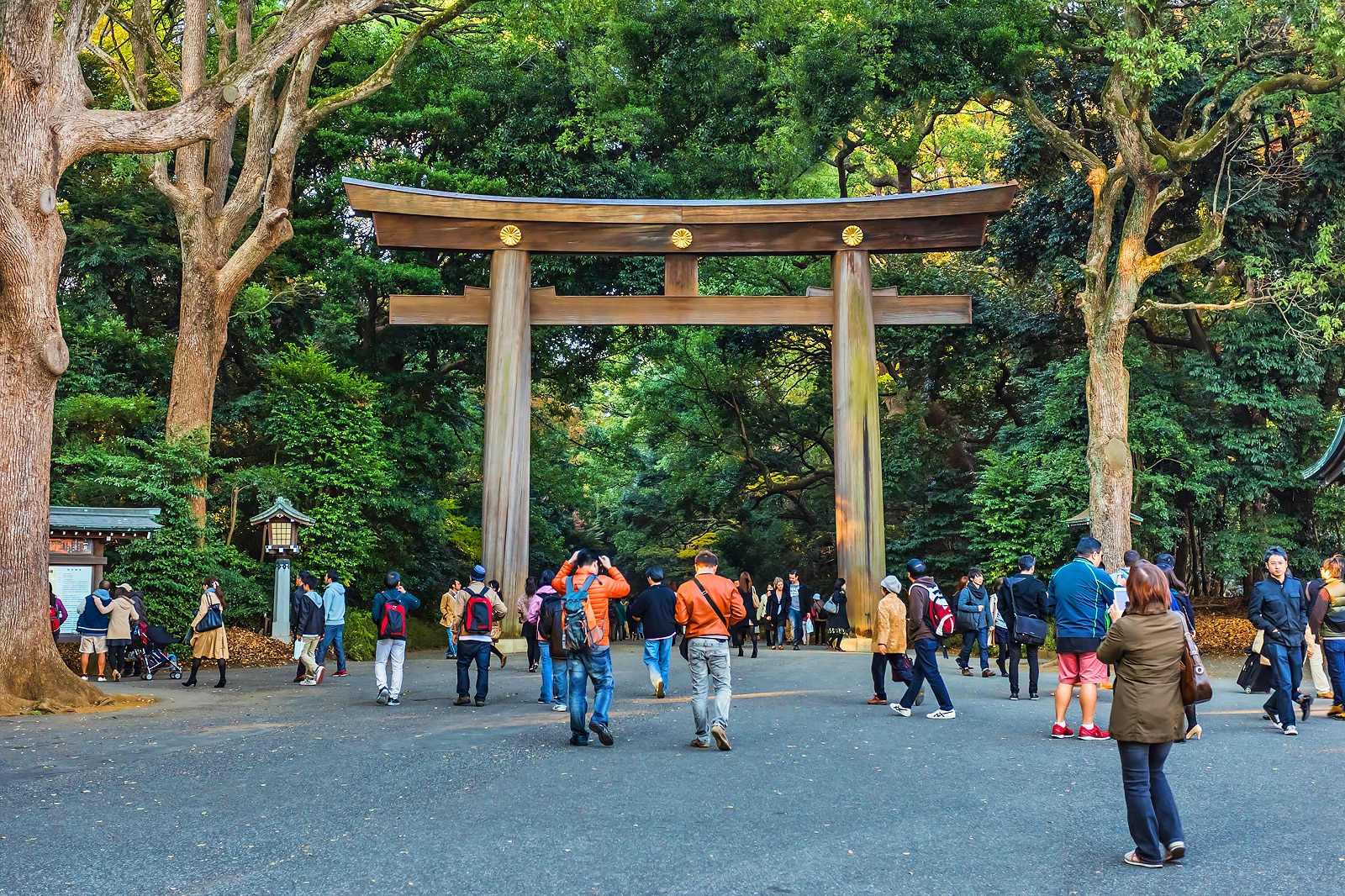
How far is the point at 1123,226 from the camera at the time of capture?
19.1m

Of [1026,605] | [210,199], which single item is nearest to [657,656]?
[1026,605]

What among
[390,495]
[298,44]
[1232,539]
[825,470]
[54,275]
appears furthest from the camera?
[825,470]

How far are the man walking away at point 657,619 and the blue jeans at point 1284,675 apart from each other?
212 inches

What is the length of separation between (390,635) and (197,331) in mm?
10354

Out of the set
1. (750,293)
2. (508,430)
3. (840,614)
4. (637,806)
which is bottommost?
(637,806)

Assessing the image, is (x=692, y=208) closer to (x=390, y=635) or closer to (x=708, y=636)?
(x=390, y=635)

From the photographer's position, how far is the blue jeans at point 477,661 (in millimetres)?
11305

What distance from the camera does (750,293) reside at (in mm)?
25656

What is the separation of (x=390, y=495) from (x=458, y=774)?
15366 millimetres

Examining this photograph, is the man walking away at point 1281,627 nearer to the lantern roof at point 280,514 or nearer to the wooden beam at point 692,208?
the wooden beam at point 692,208

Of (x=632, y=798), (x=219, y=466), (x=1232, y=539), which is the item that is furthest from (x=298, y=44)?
(x=1232, y=539)

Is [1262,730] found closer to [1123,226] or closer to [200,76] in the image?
[1123,226]

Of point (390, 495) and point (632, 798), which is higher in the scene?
point (390, 495)

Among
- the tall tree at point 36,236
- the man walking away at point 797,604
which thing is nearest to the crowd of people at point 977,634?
the tall tree at point 36,236
